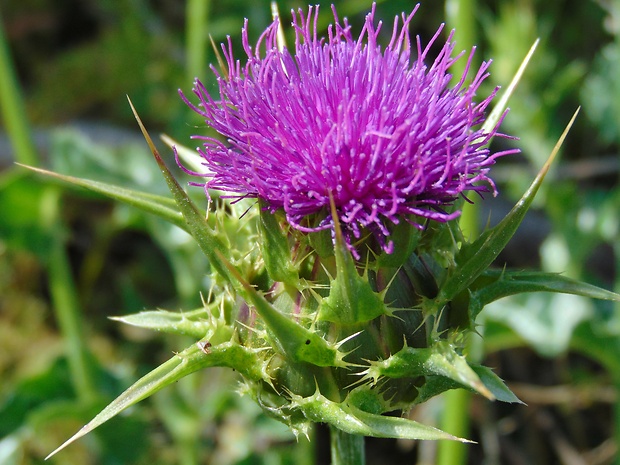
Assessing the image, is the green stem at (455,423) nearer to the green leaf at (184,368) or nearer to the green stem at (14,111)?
the green leaf at (184,368)

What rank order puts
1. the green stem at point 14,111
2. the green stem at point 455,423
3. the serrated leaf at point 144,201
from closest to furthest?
1. the serrated leaf at point 144,201
2. the green stem at point 455,423
3. the green stem at point 14,111

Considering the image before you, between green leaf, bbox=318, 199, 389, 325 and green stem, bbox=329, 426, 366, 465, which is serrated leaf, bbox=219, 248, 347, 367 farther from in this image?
green stem, bbox=329, 426, 366, 465

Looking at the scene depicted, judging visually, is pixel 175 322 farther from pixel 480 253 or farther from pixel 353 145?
pixel 480 253


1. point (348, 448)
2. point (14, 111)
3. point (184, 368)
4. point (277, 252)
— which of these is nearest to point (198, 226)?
point (277, 252)

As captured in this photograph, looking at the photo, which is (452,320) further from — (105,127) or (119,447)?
(105,127)

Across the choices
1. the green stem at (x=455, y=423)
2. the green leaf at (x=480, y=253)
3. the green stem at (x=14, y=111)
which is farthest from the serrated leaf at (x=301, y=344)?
the green stem at (x=14, y=111)

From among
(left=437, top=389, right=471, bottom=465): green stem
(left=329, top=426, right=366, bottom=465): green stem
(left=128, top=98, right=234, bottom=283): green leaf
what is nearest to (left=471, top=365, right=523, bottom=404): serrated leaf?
(left=329, top=426, right=366, bottom=465): green stem
